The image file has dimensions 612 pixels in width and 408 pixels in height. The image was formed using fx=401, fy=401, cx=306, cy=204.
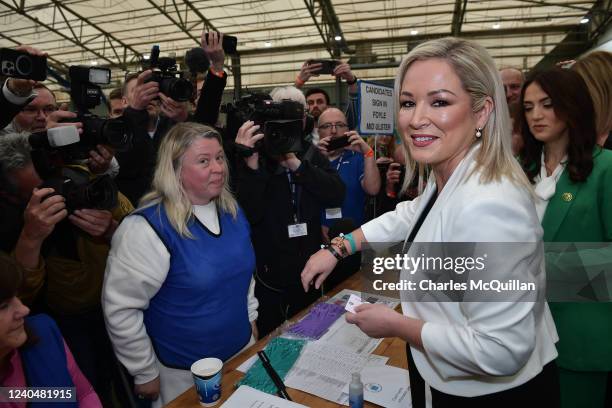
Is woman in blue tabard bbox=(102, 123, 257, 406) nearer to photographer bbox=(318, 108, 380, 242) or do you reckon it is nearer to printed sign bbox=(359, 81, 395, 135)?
photographer bbox=(318, 108, 380, 242)

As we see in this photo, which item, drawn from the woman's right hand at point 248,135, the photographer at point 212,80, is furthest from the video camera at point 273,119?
the photographer at point 212,80

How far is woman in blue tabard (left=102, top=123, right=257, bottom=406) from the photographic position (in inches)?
55.1

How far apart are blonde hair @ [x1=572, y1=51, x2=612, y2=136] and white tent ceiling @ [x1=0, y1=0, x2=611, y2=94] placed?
26.9 ft

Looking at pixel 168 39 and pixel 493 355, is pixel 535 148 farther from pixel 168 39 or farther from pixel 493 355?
pixel 168 39

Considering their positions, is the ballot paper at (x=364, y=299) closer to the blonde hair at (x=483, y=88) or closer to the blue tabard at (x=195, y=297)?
the blue tabard at (x=195, y=297)

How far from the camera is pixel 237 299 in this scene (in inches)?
63.4

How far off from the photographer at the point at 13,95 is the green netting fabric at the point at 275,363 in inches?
47.4

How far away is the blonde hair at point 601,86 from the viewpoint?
58.9 inches

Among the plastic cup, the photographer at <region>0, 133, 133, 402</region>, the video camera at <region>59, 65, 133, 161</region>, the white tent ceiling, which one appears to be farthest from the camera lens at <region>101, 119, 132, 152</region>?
the white tent ceiling

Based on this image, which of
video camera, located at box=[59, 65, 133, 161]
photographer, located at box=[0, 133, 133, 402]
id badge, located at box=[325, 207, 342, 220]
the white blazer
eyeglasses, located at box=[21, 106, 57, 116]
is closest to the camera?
the white blazer

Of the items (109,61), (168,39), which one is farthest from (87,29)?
(168,39)

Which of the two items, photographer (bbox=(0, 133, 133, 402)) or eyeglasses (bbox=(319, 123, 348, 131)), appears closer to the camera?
photographer (bbox=(0, 133, 133, 402))

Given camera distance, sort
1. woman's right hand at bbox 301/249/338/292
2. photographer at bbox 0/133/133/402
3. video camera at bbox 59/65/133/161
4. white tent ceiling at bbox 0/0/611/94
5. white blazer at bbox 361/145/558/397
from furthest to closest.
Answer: white tent ceiling at bbox 0/0/611/94 < video camera at bbox 59/65/133/161 < photographer at bbox 0/133/133/402 < woman's right hand at bbox 301/249/338/292 < white blazer at bbox 361/145/558/397

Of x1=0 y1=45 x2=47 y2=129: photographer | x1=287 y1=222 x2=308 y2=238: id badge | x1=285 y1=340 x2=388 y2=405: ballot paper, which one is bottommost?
x1=285 y1=340 x2=388 y2=405: ballot paper
